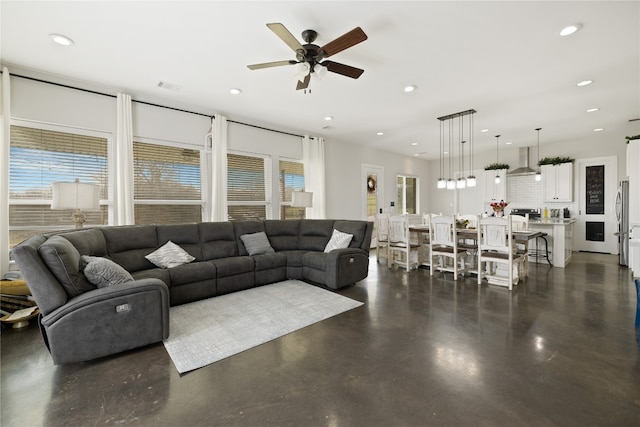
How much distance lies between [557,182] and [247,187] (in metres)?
7.74

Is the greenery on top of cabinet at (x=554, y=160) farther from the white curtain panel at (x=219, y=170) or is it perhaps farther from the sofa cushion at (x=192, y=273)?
the sofa cushion at (x=192, y=273)

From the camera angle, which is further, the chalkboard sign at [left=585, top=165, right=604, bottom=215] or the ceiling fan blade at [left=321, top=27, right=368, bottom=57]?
the chalkboard sign at [left=585, top=165, right=604, bottom=215]

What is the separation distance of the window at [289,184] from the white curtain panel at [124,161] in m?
2.71

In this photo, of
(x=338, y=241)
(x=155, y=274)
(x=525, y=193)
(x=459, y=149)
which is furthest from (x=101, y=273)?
(x=525, y=193)

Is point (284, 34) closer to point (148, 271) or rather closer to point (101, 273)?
point (101, 273)

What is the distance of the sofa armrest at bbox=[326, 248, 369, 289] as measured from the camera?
3.90m

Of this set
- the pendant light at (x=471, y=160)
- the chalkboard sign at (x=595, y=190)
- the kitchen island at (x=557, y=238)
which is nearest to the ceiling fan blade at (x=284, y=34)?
the pendant light at (x=471, y=160)

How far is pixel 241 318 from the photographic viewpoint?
297cm

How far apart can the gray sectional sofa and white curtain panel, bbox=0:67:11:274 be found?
3.22 feet

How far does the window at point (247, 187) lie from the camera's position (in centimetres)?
518

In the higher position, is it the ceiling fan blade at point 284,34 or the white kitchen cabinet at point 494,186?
the ceiling fan blade at point 284,34

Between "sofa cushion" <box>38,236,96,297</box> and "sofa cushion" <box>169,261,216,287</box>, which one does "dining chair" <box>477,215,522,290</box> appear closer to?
"sofa cushion" <box>169,261,216,287</box>

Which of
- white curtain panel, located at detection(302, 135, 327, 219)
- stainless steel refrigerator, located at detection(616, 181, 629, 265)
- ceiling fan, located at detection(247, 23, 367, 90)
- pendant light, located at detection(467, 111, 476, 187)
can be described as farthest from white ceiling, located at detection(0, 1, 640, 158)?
stainless steel refrigerator, located at detection(616, 181, 629, 265)

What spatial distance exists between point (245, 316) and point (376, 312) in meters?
1.49
